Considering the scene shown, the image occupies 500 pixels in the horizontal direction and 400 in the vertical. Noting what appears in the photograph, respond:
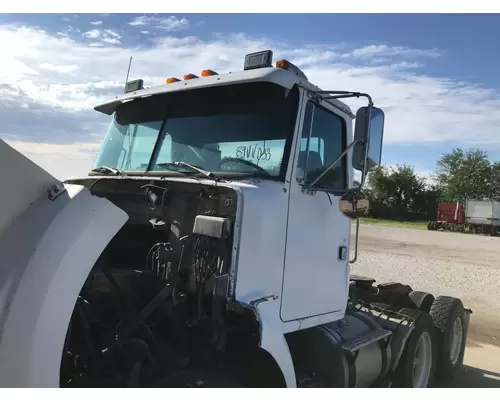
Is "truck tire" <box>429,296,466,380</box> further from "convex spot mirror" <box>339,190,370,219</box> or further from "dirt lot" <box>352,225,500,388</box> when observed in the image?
"convex spot mirror" <box>339,190,370,219</box>

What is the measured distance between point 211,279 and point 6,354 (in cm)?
131

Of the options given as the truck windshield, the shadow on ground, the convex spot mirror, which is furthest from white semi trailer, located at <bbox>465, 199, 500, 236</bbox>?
the truck windshield

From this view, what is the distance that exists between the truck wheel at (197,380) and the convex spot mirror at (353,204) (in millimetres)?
1648

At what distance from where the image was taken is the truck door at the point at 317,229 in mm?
3562

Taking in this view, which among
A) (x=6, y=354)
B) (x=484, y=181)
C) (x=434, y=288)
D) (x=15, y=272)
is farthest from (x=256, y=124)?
(x=484, y=181)

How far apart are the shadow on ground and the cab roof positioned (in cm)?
362

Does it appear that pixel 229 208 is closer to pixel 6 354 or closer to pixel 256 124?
pixel 256 124

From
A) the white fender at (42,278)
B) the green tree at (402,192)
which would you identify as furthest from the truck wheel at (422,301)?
the green tree at (402,192)

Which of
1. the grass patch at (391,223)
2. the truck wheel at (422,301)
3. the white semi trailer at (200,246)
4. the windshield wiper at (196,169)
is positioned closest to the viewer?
the white semi trailer at (200,246)

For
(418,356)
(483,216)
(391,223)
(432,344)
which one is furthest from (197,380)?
(391,223)

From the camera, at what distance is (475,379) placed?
5.99m

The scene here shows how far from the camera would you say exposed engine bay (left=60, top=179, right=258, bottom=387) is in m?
2.75

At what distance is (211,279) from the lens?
10.1ft

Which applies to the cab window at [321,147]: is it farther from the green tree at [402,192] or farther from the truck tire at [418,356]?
the green tree at [402,192]
